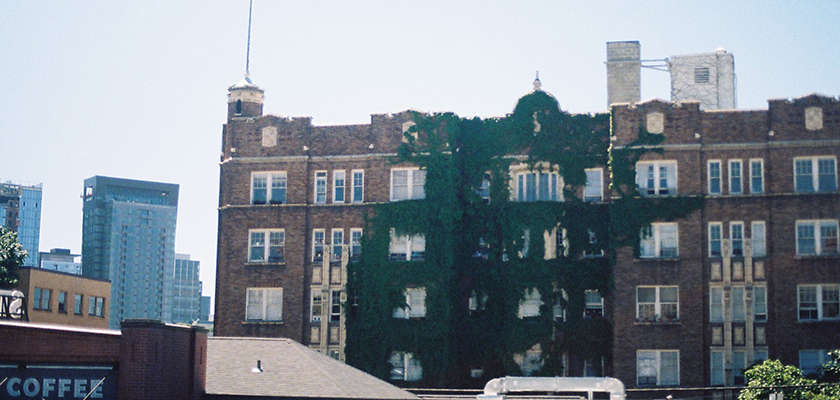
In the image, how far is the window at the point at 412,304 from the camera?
64.2 m

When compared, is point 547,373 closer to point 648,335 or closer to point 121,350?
point 648,335

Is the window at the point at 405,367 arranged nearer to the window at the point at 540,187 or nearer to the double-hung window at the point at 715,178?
the window at the point at 540,187

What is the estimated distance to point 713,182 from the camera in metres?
62.5

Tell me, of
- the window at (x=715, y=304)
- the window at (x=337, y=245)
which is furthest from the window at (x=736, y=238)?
the window at (x=337, y=245)

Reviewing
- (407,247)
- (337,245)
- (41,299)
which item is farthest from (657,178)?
(41,299)

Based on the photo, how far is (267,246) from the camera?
67375mm

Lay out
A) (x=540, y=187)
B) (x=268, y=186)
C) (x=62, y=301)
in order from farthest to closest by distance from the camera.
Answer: (x=62, y=301) < (x=268, y=186) < (x=540, y=187)

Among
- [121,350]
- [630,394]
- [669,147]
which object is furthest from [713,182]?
[121,350]

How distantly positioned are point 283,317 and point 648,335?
19690mm

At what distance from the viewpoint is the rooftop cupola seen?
7012 centimetres

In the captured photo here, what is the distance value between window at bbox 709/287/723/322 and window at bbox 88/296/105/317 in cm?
5062

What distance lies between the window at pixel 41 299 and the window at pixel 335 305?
28158mm

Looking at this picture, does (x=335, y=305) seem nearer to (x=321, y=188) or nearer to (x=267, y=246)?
(x=267, y=246)

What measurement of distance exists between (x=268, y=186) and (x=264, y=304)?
6.65m
